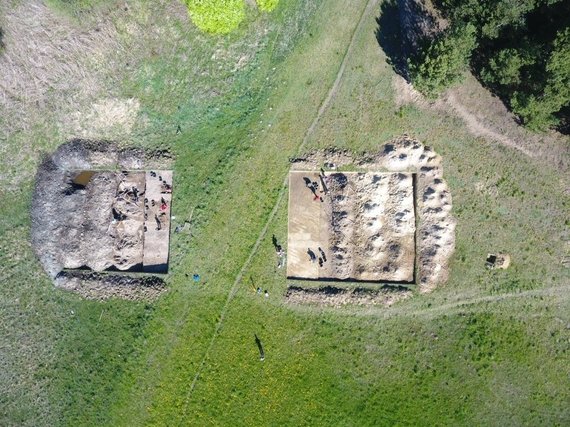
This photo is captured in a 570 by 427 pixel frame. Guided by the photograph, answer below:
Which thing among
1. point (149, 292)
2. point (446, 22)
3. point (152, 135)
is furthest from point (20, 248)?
point (446, 22)

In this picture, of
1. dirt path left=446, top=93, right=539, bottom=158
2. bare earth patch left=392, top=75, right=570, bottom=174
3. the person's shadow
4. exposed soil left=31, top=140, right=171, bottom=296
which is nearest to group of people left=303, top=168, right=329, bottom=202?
bare earth patch left=392, top=75, right=570, bottom=174

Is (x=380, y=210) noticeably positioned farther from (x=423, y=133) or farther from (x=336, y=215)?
(x=423, y=133)

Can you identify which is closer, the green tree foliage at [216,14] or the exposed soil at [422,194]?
the green tree foliage at [216,14]

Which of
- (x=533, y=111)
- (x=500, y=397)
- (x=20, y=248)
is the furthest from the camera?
(x=20, y=248)

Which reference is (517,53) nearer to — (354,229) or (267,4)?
(354,229)

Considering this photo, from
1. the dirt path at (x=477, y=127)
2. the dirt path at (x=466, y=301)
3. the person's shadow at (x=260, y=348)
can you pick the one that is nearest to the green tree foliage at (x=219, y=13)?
the dirt path at (x=477, y=127)

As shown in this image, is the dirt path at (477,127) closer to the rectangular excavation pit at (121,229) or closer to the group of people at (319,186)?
the group of people at (319,186)

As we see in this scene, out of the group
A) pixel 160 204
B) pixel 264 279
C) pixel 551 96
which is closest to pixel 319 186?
pixel 264 279
